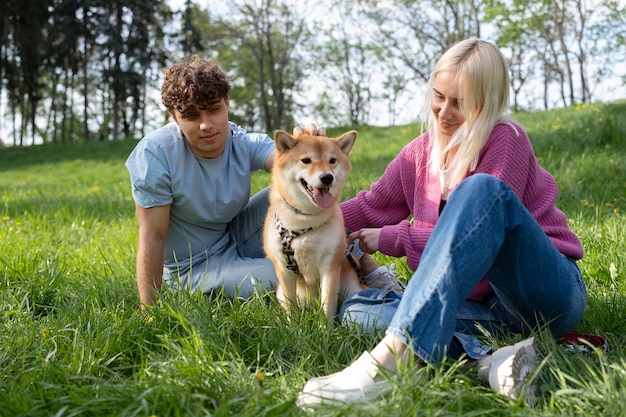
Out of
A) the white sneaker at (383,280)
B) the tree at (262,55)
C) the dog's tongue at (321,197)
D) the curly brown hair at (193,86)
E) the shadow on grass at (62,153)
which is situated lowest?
the white sneaker at (383,280)

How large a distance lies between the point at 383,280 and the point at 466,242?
4.44 feet

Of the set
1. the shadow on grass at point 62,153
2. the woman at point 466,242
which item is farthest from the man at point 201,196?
the shadow on grass at point 62,153

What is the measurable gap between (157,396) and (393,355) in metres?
0.84

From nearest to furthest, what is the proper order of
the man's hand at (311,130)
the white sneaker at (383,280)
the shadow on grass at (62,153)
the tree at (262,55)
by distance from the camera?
the white sneaker at (383,280) → the man's hand at (311,130) → the shadow on grass at (62,153) → the tree at (262,55)

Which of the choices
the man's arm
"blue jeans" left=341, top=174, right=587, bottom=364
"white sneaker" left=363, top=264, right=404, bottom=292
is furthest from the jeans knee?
the man's arm

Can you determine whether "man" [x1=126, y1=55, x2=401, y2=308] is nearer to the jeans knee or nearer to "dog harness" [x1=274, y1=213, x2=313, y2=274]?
"dog harness" [x1=274, y1=213, x2=313, y2=274]

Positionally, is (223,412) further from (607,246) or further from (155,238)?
(607,246)

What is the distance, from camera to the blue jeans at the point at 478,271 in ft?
6.11

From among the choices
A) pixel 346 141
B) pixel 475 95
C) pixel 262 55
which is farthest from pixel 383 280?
pixel 262 55

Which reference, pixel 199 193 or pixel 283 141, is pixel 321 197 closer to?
pixel 283 141

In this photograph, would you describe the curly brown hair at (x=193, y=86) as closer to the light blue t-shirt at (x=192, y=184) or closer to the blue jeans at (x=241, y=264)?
the light blue t-shirt at (x=192, y=184)

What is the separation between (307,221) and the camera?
113 inches

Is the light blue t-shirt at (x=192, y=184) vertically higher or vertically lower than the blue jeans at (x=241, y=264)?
higher

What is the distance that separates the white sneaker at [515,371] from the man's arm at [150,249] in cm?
184
